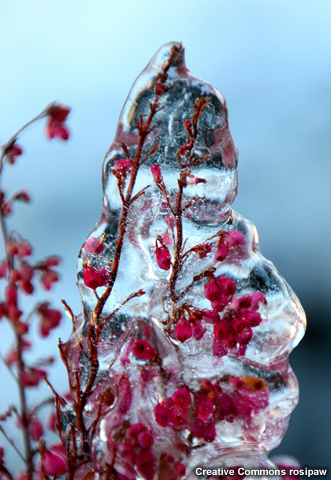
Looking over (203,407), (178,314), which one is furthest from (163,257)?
(203,407)

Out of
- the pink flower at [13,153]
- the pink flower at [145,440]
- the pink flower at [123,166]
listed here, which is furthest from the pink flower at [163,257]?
the pink flower at [13,153]

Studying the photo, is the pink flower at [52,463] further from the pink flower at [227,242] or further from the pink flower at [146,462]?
the pink flower at [227,242]

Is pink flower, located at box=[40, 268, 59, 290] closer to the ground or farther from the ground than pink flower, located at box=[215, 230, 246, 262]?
farther from the ground

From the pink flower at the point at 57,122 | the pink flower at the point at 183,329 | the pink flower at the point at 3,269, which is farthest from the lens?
the pink flower at the point at 3,269

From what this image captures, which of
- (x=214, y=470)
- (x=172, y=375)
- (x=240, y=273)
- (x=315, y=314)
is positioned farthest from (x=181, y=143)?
(x=315, y=314)

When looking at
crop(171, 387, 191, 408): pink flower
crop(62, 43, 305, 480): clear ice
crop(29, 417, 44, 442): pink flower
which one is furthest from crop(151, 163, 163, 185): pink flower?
crop(29, 417, 44, 442): pink flower

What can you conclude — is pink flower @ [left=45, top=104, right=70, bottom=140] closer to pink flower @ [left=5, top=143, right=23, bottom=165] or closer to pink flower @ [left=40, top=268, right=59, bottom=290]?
pink flower @ [left=5, top=143, right=23, bottom=165]
